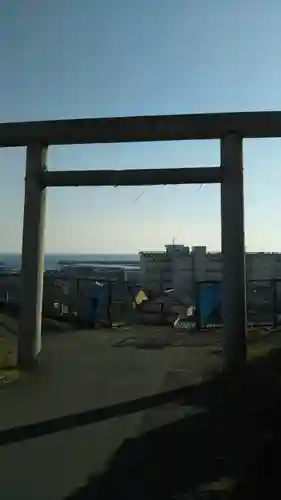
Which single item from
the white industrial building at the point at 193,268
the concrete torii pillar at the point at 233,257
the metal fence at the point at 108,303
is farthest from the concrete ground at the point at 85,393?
the white industrial building at the point at 193,268

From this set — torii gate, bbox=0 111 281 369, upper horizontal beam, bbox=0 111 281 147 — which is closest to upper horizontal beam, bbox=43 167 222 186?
torii gate, bbox=0 111 281 369

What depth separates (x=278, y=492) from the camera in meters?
4.33

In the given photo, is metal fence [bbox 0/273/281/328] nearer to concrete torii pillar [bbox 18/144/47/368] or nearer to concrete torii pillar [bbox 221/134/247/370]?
concrete torii pillar [bbox 221/134/247/370]

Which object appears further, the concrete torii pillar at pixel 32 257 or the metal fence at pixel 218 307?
the metal fence at pixel 218 307

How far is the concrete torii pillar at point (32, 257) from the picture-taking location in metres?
10.1

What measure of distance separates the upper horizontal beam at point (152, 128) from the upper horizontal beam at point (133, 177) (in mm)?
575

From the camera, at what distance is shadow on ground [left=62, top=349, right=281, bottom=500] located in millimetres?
4465

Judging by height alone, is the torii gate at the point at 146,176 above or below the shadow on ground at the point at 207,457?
above

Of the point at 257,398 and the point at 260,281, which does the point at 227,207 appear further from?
the point at 260,281

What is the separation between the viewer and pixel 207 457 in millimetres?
5230

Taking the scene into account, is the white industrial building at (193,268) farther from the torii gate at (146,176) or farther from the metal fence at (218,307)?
the torii gate at (146,176)

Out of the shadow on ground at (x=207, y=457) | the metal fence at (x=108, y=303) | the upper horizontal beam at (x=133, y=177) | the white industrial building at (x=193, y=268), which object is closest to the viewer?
the shadow on ground at (x=207, y=457)

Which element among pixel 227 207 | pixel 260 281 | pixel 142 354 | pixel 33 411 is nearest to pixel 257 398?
pixel 33 411

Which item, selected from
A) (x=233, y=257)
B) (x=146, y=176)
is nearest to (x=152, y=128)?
(x=146, y=176)
